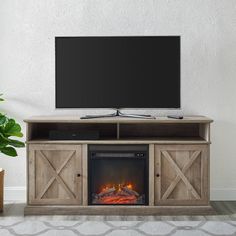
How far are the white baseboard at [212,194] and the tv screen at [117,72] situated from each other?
94 cm

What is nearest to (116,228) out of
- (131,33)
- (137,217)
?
(137,217)

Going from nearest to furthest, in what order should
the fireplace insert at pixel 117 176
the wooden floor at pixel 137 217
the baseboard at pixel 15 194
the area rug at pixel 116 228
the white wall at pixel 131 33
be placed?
the area rug at pixel 116 228 < the wooden floor at pixel 137 217 < the fireplace insert at pixel 117 176 < the white wall at pixel 131 33 < the baseboard at pixel 15 194

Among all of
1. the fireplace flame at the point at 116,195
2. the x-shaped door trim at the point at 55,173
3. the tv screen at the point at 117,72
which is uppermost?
the tv screen at the point at 117,72

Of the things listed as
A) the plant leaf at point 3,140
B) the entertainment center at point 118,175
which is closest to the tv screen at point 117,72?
the entertainment center at point 118,175

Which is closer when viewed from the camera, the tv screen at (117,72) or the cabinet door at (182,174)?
the cabinet door at (182,174)

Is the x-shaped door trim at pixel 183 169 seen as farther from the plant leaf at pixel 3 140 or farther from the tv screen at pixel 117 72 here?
the plant leaf at pixel 3 140

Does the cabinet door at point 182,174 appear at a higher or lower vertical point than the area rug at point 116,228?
higher

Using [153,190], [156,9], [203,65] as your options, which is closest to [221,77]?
[203,65]

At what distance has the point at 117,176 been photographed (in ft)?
13.0

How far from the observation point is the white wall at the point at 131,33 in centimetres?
427

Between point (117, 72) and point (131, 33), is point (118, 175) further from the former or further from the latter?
point (131, 33)

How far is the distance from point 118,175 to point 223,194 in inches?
42.0

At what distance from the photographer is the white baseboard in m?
4.36

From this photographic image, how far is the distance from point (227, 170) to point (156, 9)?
1600mm
